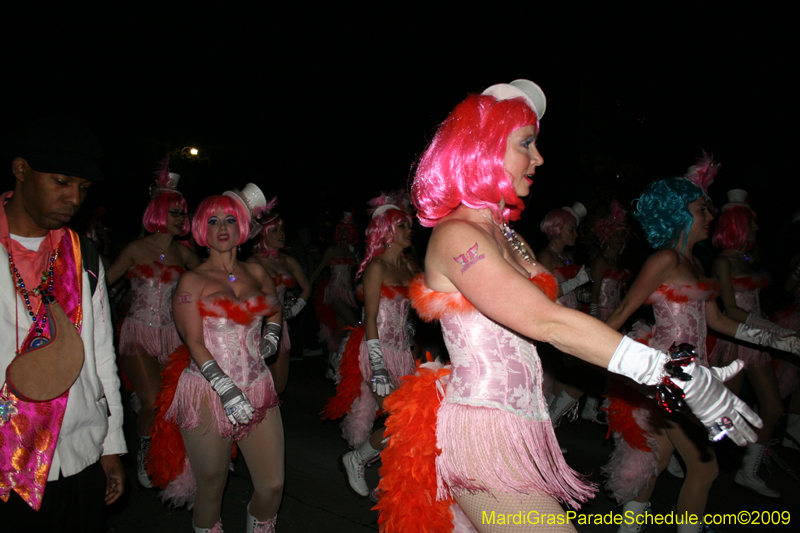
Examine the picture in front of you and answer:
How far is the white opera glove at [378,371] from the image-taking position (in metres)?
4.17

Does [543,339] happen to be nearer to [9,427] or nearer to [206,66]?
[9,427]

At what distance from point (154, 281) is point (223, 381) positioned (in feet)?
9.42

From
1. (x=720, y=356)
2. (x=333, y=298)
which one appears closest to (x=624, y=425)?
(x=720, y=356)

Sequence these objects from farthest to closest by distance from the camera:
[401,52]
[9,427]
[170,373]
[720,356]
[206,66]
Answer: [206,66] → [401,52] → [720,356] → [170,373] → [9,427]

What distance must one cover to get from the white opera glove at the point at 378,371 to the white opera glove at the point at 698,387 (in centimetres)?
276

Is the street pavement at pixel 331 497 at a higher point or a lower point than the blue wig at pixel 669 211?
lower

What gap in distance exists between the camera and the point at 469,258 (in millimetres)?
1822

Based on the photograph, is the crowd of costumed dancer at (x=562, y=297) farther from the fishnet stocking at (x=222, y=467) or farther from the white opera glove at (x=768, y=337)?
the fishnet stocking at (x=222, y=467)

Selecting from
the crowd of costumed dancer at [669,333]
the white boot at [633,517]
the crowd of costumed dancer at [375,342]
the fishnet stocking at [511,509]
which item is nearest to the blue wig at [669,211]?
the crowd of costumed dancer at [669,333]

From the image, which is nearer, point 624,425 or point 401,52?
point 624,425

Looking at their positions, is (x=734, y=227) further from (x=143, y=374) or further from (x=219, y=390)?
(x=143, y=374)

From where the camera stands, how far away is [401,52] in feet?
33.9

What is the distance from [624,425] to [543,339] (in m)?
2.34

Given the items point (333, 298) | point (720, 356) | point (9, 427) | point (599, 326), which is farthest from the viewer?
point (333, 298)
